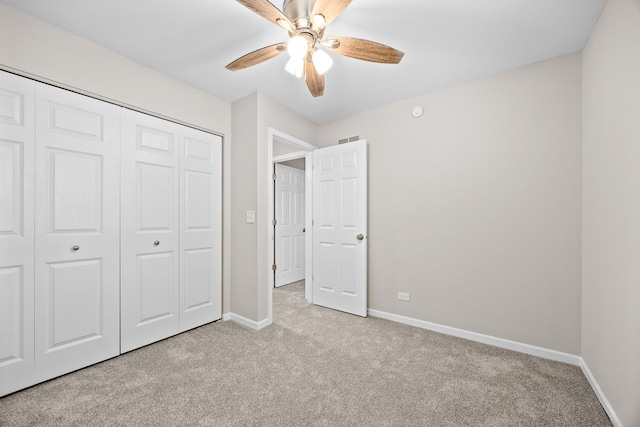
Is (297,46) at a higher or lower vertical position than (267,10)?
lower

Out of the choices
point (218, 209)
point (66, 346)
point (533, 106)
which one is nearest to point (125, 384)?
point (66, 346)

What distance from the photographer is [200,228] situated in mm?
2750

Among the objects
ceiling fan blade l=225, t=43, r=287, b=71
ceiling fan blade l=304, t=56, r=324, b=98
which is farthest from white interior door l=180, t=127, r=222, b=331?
ceiling fan blade l=304, t=56, r=324, b=98

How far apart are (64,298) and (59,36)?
1879mm

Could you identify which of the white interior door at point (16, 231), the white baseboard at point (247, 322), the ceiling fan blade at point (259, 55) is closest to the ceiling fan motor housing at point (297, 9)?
the ceiling fan blade at point (259, 55)

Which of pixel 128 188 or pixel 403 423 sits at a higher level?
pixel 128 188

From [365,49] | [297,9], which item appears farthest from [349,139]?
[297,9]

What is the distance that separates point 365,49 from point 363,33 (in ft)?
1.25

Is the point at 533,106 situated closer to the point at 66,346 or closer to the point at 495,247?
the point at 495,247

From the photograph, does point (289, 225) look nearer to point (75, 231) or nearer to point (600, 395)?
point (75, 231)

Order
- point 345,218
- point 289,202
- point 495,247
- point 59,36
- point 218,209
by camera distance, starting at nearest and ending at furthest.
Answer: point 59,36 < point 495,247 < point 218,209 < point 345,218 < point 289,202

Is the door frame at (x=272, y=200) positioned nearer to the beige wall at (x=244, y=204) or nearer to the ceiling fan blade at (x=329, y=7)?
the beige wall at (x=244, y=204)

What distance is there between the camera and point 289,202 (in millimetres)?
4625

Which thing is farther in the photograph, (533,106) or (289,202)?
(289,202)
